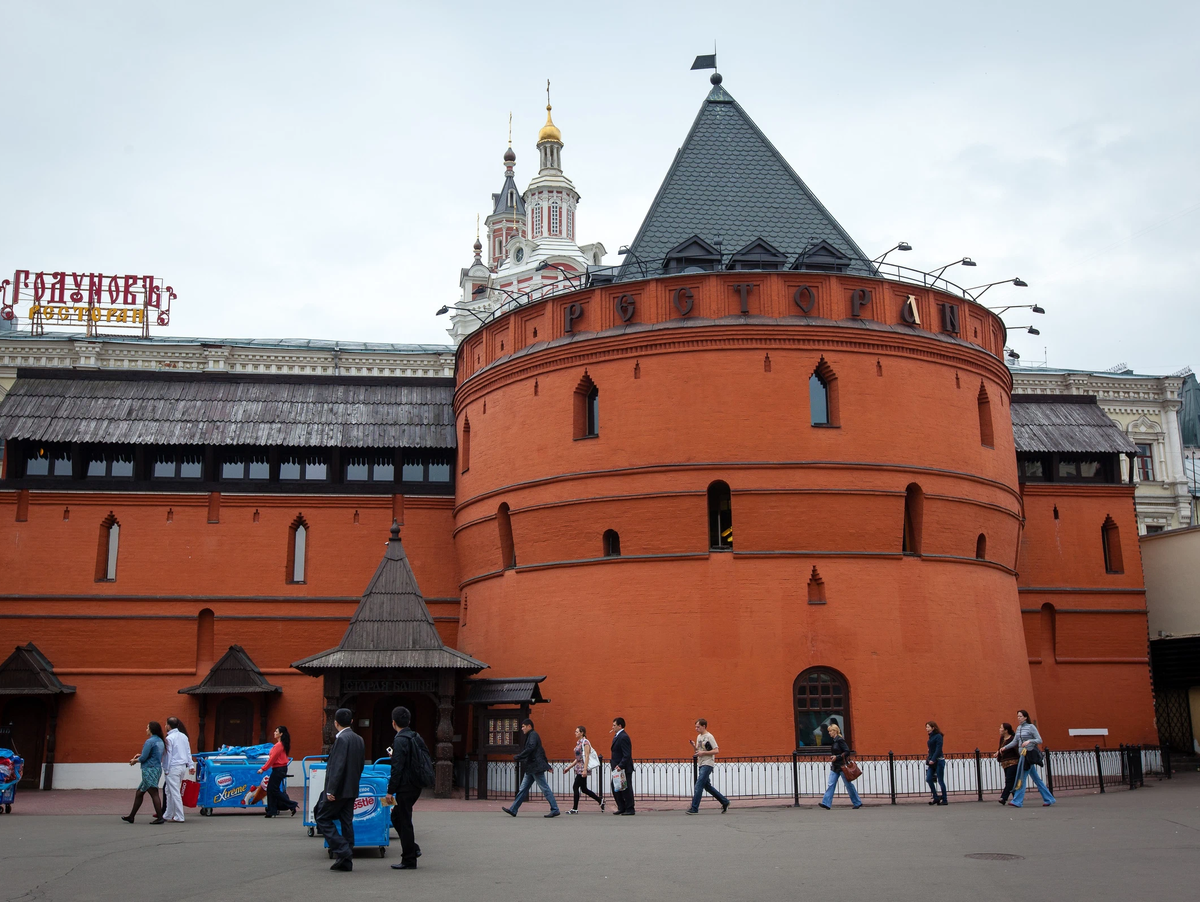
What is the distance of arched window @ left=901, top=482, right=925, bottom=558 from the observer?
28875 mm

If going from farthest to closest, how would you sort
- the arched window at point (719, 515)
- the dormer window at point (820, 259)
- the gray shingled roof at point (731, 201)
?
the gray shingled roof at point (731, 201), the dormer window at point (820, 259), the arched window at point (719, 515)

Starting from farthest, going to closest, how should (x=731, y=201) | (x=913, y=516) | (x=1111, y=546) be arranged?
(x=1111, y=546) < (x=731, y=201) < (x=913, y=516)

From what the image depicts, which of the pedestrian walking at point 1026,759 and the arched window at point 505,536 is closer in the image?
the pedestrian walking at point 1026,759

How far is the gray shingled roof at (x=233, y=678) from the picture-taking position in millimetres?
32875

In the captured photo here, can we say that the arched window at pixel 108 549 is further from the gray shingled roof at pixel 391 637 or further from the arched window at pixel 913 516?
the arched window at pixel 913 516

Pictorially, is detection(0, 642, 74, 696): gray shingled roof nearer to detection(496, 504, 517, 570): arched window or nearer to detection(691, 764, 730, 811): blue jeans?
detection(496, 504, 517, 570): arched window

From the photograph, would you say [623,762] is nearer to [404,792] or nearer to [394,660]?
[404,792]

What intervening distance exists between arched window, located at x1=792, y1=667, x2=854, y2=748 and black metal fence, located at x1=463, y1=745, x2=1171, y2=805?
1.94 ft

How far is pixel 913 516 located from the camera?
29.1 m

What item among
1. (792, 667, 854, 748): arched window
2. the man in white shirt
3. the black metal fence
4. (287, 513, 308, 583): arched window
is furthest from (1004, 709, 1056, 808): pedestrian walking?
(287, 513, 308, 583): arched window

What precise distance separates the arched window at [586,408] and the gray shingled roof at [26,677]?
15.7 metres

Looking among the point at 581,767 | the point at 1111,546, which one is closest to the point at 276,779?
the point at 581,767

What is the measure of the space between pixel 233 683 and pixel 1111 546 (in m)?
26.7

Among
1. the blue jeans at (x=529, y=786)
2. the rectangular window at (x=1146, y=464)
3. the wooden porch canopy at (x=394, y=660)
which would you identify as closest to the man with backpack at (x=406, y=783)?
the blue jeans at (x=529, y=786)
